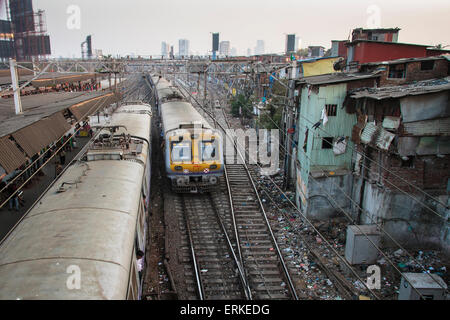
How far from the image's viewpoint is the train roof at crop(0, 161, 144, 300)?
393 centimetres

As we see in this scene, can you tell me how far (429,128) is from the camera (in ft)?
31.9

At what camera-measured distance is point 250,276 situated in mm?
8781

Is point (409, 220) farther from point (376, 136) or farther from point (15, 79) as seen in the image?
point (15, 79)

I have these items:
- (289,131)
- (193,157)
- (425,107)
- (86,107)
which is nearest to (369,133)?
(425,107)

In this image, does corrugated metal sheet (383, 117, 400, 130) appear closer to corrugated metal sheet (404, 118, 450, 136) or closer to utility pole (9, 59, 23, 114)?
corrugated metal sheet (404, 118, 450, 136)

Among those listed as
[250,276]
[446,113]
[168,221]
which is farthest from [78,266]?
[446,113]

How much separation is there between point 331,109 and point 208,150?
463 cm

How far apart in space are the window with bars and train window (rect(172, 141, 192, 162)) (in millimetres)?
5057

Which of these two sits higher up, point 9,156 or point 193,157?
point 9,156

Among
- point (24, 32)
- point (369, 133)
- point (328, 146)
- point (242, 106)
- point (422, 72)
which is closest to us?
point (369, 133)

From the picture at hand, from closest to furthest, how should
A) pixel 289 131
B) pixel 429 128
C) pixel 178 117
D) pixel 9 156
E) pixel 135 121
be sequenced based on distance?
pixel 9 156, pixel 429 128, pixel 289 131, pixel 135 121, pixel 178 117

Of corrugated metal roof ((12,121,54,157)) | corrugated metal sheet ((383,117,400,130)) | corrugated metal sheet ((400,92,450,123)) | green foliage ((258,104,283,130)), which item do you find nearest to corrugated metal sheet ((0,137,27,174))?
corrugated metal roof ((12,121,54,157))

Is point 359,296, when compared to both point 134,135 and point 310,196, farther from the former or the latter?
point 134,135
